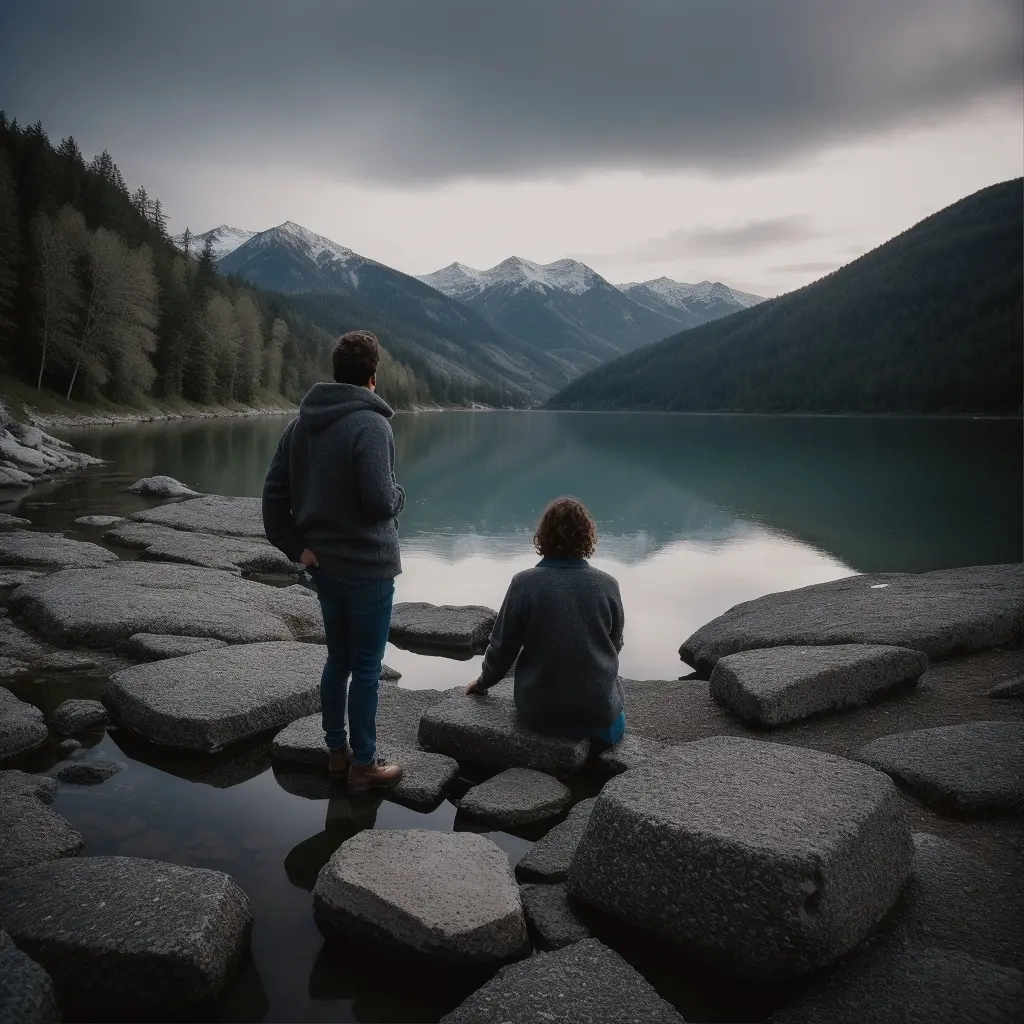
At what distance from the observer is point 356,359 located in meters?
4.63

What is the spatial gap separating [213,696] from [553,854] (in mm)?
3025

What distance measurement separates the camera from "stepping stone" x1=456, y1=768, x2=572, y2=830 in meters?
4.55

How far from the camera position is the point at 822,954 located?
9.63 ft

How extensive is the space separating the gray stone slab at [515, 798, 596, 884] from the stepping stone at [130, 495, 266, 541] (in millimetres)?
10597

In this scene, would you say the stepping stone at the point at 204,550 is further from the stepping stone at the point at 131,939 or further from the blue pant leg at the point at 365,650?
the stepping stone at the point at 131,939

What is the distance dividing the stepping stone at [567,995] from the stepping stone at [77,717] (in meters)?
4.00

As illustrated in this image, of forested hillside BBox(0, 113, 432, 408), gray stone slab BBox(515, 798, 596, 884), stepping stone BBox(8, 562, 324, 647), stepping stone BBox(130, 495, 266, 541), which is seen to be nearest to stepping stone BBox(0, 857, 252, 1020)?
gray stone slab BBox(515, 798, 596, 884)

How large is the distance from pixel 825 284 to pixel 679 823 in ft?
705

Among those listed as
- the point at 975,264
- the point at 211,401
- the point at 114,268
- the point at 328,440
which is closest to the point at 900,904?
the point at 328,440

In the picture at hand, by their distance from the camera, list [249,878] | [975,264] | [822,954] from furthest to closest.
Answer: [975,264], [249,878], [822,954]

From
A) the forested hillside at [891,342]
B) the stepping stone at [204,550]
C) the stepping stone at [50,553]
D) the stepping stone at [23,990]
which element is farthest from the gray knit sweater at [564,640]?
the forested hillside at [891,342]

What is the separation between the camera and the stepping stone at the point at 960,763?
4.28 m

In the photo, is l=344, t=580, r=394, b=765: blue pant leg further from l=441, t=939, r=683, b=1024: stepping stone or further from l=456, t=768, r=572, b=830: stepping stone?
l=441, t=939, r=683, b=1024: stepping stone

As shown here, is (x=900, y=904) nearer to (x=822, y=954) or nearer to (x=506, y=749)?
(x=822, y=954)
